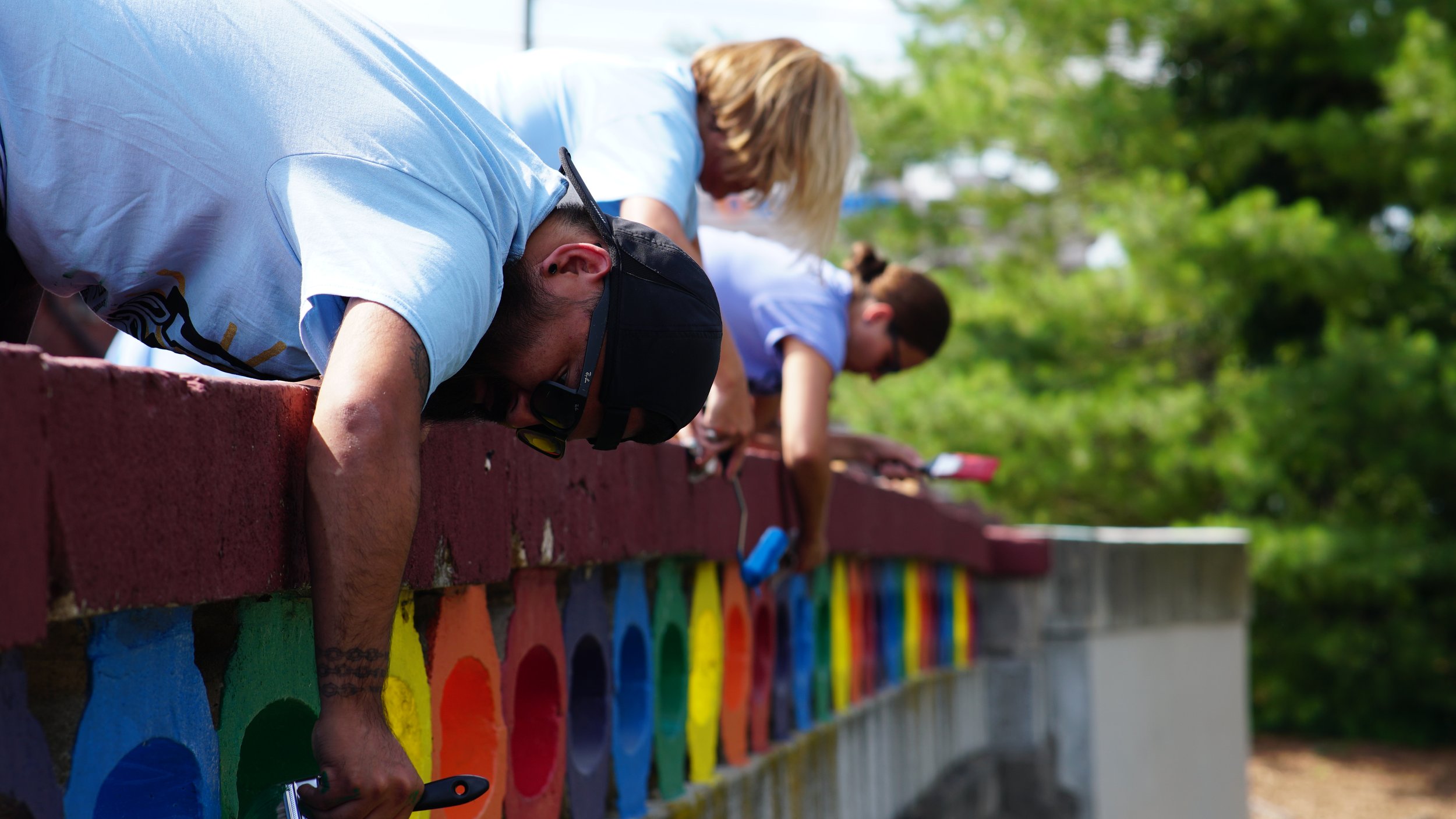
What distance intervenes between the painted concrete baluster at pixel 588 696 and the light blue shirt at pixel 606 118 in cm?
73

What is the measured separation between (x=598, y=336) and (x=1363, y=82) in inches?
501

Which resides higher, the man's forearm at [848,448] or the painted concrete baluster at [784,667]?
the man's forearm at [848,448]

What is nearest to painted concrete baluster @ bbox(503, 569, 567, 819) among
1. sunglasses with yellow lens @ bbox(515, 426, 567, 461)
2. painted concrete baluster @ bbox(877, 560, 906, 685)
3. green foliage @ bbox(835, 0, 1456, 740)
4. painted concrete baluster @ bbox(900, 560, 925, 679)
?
sunglasses with yellow lens @ bbox(515, 426, 567, 461)

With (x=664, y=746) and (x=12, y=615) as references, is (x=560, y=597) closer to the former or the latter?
(x=664, y=746)

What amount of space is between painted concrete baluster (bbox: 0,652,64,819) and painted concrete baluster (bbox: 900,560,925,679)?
479 centimetres

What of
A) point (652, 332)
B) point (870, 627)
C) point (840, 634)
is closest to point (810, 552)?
point (840, 634)

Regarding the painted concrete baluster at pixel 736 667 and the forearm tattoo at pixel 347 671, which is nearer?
the forearm tattoo at pixel 347 671

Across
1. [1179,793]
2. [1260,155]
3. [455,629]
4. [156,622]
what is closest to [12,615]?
[156,622]

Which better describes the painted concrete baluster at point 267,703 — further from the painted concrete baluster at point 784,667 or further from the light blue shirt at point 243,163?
the painted concrete baluster at point 784,667

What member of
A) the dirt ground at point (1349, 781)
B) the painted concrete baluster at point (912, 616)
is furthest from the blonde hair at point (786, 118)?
the dirt ground at point (1349, 781)

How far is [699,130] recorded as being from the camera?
3.02m

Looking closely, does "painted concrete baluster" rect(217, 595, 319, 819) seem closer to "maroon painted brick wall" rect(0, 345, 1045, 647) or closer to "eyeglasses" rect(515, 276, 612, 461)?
"maroon painted brick wall" rect(0, 345, 1045, 647)

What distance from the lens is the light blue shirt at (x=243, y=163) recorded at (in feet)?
4.97

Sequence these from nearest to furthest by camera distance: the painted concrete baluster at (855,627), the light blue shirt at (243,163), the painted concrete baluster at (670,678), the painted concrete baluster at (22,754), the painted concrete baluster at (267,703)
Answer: the painted concrete baluster at (22,754) < the light blue shirt at (243,163) < the painted concrete baluster at (267,703) < the painted concrete baluster at (670,678) < the painted concrete baluster at (855,627)
